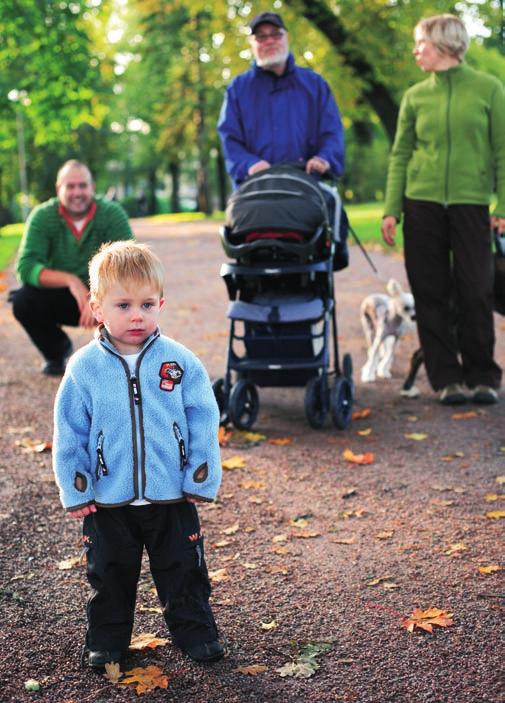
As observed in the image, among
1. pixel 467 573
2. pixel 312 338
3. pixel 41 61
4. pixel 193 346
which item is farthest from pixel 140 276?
pixel 41 61

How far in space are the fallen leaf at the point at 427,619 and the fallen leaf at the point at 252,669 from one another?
0.57 meters

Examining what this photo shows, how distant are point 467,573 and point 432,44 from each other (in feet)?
12.8

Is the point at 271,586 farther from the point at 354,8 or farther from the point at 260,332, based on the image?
the point at 354,8

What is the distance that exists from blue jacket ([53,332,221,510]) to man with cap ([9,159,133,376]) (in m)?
4.51

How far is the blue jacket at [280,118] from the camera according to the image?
6879mm

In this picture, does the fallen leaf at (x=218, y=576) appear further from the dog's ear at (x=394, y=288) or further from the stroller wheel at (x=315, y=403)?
the dog's ear at (x=394, y=288)

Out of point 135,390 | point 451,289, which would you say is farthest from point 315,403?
point 135,390

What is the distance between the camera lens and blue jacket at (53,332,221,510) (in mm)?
3297

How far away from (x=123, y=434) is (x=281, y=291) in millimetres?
3444

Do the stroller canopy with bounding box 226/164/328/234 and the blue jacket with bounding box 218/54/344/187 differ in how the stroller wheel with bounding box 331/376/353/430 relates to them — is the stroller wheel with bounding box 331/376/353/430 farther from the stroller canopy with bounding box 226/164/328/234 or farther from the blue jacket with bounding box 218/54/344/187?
the blue jacket with bounding box 218/54/344/187

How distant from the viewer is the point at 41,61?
19.9 meters

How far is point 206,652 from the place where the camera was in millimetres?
3400

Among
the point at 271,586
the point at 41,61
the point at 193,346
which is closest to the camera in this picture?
the point at 271,586

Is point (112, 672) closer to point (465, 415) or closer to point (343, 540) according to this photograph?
point (343, 540)
